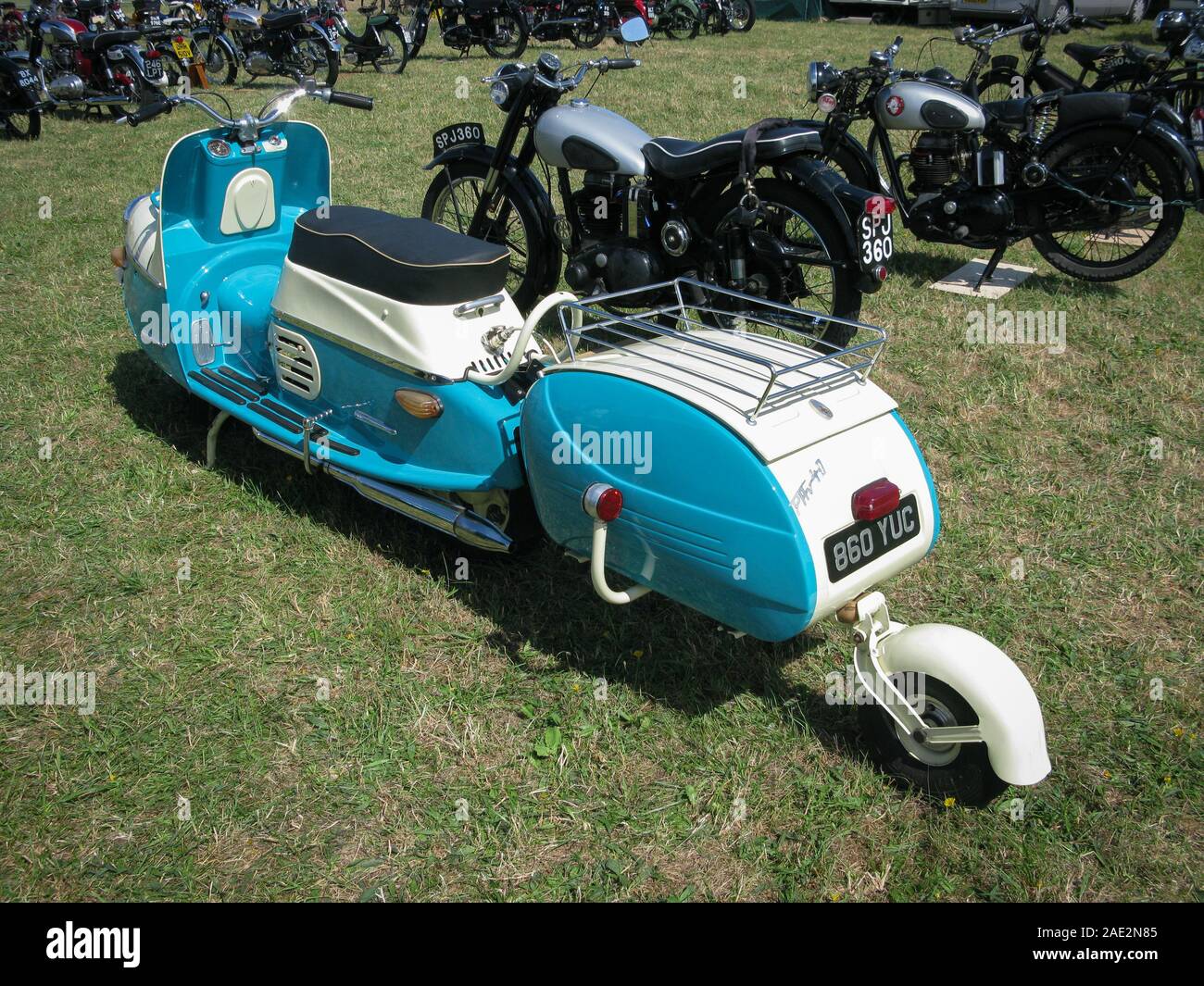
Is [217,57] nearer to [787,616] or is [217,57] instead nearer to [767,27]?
[767,27]

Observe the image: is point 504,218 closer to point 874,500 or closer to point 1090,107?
point 874,500

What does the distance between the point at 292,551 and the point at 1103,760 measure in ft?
8.61

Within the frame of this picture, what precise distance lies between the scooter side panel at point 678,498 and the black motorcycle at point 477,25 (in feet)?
41.9

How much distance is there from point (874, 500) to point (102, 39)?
37.2ft

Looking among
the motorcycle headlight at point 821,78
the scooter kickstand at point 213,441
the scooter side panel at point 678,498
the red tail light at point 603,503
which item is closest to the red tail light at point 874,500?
the scooter side panel at point 678,498

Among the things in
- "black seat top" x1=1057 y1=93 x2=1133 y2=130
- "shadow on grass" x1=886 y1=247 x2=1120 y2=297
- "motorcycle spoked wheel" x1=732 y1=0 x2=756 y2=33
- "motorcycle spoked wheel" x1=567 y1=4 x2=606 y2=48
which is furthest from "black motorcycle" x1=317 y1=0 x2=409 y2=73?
"black seat top" x1=1057 y1=93 x2=1133 y2=130

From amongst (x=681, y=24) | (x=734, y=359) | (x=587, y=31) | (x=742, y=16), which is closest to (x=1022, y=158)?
(x=734, y=359)

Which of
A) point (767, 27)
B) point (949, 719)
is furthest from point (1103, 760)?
point (767, 27)

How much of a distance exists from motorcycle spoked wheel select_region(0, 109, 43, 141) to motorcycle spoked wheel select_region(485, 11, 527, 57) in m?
6.69

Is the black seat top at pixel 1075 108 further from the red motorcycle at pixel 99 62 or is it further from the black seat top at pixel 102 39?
the black seat top at pixel 102 39

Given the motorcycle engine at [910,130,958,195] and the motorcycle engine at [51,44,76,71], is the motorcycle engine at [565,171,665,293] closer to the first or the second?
the motorcycle engine at [910,130,958,195]

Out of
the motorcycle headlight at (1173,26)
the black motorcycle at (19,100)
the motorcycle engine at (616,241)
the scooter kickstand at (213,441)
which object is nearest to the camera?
the scooter kickstand at (213,441)

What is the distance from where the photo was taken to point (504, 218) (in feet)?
15.9

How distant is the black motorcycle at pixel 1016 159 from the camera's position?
5375 mm
